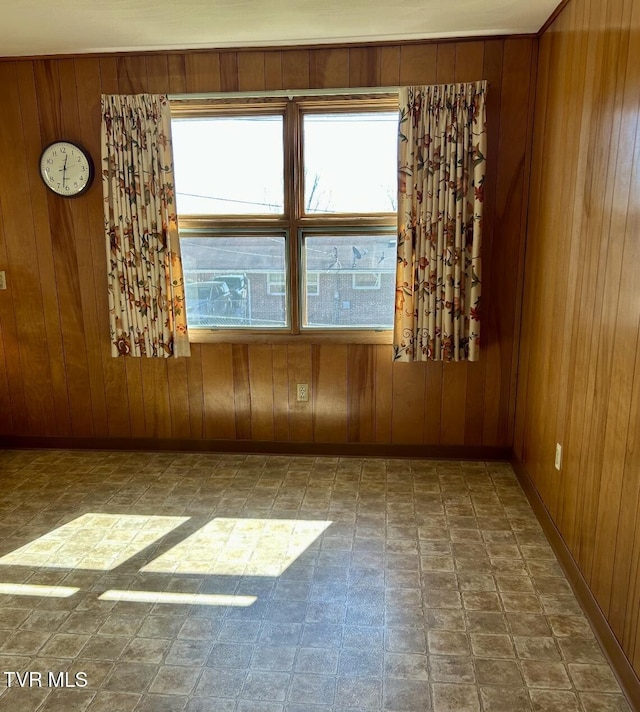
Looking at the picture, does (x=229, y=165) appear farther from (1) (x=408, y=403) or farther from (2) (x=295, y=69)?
(1) (x=408, y=403)

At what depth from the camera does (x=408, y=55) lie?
318 cm

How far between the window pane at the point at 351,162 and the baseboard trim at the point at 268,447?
1.47m

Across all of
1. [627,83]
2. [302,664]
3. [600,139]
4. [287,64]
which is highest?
[287,64]

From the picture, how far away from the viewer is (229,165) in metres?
3.44

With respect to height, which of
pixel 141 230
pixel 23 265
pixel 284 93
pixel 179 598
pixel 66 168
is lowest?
pixel 179 598

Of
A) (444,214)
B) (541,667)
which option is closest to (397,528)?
(541,667)

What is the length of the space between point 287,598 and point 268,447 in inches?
60.6

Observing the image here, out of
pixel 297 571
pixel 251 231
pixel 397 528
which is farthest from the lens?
pixel 251 231

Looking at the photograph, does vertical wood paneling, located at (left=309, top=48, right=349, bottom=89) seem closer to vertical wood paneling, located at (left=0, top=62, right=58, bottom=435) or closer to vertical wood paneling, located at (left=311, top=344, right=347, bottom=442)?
vertical wood paneling, located at (left=311, top=344, right=347, bottom=442)

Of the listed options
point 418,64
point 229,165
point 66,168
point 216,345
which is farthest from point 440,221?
point 66,168

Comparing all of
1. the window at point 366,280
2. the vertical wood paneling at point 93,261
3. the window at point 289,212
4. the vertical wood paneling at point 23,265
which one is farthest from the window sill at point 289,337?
the vertical wood paneling at point 23,265

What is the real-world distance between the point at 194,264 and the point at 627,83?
Answer: 8.10 feet

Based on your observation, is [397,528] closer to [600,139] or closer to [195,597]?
[195,597]

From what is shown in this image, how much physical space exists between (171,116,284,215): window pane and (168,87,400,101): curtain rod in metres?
0.13
